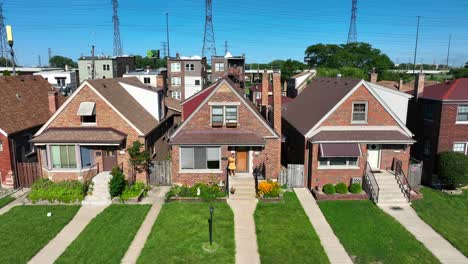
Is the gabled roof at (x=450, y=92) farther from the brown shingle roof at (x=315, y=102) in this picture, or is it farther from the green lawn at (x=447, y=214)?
the green lawn at (x=447, y=214)

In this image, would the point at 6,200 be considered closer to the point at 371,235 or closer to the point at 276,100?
the point at 276,100

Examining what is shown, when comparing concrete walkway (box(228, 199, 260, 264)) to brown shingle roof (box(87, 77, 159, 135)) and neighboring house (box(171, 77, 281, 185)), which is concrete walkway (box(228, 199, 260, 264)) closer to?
neighboring house (box(171, 77, 281, 185))

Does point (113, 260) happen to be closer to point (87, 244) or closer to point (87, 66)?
point (87, 244)

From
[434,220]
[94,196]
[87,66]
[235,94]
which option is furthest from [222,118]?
[87,66]

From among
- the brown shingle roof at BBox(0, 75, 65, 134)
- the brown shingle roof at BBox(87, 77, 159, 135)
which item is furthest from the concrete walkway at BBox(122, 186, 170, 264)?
the brown shingle roof at BBox(0, 75, 65, 134)

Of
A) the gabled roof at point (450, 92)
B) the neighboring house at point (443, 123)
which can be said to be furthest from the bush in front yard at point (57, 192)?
the gabled roof at point (450, 92)

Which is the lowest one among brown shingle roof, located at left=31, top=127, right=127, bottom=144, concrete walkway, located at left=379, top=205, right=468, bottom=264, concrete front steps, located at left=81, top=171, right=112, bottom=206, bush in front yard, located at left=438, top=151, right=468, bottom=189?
concrete walkway, located at left=379, top=205, right=468, bottom=264
